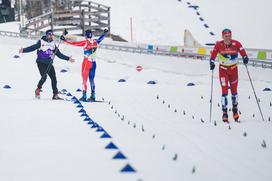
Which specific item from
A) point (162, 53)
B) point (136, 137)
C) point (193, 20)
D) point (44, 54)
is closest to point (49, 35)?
point (44, 54)

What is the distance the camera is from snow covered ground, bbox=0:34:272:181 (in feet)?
17.5

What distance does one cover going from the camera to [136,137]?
723 centimetres

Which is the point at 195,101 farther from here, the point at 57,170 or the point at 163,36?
the point at 163,36

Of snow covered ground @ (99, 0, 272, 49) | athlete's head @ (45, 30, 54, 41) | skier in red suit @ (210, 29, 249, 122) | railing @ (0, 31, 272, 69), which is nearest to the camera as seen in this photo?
skier in red suit @ (210, 29, 249, 122)

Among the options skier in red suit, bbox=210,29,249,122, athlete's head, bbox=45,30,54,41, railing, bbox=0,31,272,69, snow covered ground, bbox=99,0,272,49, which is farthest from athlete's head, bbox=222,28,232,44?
snow covered ground, bbox=99,0,272,49

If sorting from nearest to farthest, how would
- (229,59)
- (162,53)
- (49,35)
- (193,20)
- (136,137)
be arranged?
(136,137) < (229,59) < (49,35) < (162,53) < (193,20)

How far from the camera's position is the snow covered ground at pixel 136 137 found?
5.35 m

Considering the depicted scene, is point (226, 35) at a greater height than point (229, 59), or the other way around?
point (226, 35)

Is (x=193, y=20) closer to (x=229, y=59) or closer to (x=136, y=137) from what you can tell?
(x=229, y=59)

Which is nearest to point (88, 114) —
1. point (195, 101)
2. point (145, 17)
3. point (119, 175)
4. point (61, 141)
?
point (61, 141)

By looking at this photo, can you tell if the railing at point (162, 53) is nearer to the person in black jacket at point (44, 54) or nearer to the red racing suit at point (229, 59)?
the red racing suit at point (229, 59)

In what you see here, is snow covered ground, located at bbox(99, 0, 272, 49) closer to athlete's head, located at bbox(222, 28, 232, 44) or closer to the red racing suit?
the red racing suit

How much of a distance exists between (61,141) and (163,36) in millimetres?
24449

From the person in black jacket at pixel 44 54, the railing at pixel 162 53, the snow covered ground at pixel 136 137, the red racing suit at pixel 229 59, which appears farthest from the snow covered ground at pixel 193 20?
the red racing suit at pixel 229 59
